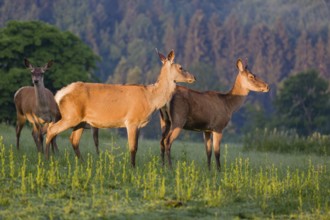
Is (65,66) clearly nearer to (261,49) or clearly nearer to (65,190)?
(65,190)

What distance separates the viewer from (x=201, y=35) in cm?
12619

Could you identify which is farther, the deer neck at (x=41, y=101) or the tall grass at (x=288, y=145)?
the tall grass at (x=288, y=145)

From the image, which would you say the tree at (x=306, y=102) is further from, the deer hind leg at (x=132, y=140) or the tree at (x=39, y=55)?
the deer hind leg at (x=132, y=140)

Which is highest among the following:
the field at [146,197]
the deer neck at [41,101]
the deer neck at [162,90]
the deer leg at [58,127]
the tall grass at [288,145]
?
the deer neck at [162,90]

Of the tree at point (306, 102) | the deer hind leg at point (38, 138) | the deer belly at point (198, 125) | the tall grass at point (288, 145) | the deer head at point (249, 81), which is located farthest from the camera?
the tree at point (306, 102)

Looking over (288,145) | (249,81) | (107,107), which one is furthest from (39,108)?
(288,145)

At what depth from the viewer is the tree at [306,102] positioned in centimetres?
6425

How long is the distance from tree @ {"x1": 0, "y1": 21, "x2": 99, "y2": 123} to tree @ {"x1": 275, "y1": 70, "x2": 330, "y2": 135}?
26384 mm

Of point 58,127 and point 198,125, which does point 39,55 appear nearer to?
point 198,125

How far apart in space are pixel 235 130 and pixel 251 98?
29.1 feet

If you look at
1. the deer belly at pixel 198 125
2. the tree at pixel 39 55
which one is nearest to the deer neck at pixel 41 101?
the deer belly at pixel 198 125

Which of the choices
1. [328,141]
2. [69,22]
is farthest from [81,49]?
[69,22]

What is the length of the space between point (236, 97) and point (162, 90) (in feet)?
7.21

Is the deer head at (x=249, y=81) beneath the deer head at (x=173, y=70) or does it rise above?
beneath
